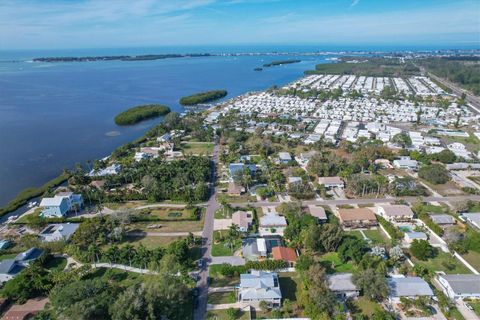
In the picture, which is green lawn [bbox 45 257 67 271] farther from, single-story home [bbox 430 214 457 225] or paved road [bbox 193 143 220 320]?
single-story home [bbox 430 214 457 225]

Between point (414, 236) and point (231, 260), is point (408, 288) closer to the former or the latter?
point (414, 236)

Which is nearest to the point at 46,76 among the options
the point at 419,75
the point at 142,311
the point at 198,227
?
the point at 198,227

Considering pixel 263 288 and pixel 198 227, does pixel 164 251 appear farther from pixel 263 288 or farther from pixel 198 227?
pixel 263 288

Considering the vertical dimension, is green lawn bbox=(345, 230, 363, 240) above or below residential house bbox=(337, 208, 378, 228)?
below

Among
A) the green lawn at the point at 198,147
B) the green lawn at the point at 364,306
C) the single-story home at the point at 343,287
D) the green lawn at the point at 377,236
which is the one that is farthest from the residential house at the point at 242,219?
the green lawn at the point at 198,147

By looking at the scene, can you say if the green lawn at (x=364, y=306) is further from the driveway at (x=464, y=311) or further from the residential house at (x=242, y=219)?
the residential house at (x=242, y=219)

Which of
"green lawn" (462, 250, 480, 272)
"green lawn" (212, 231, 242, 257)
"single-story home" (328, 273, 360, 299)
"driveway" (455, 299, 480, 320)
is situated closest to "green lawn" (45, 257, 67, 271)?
"green lawn" (212, 231, 242, 257)
